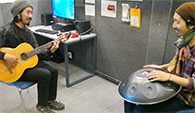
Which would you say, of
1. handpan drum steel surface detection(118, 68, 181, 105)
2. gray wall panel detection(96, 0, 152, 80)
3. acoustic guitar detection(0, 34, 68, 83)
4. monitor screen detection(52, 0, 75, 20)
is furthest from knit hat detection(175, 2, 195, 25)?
monitor screen detection(52, 0, 75, 20)

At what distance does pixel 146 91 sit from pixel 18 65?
1043 mm

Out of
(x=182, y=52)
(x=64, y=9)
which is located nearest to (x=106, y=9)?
(x=64, y=9)

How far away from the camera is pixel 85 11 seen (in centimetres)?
235

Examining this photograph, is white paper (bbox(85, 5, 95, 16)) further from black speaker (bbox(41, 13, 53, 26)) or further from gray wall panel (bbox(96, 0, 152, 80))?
black speaker (bbox(41, 13, 53, 26))

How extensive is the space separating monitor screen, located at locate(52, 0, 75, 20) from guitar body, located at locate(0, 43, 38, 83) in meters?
0.88

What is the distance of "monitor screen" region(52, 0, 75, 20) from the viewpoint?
2266mm

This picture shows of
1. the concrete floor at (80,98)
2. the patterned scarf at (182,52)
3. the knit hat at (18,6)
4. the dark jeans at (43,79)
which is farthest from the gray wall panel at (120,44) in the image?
the knit hat at (18,6)

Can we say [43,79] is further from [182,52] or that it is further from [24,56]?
[182,52]

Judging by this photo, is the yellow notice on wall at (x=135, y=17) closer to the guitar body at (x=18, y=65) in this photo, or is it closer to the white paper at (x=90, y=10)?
the white paper at (x=90, y=10)

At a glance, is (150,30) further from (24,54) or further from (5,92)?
(5,92)

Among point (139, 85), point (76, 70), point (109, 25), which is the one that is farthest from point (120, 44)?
point (139, 85)

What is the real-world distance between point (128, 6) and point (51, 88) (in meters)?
1.11

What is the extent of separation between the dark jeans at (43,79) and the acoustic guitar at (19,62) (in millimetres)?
53

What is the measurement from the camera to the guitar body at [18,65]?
147 centimetres
